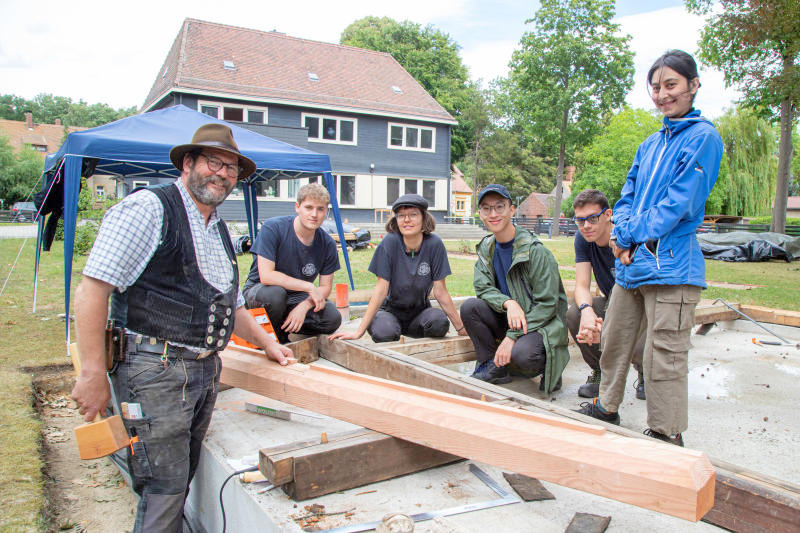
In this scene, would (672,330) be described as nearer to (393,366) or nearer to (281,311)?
(393,366)

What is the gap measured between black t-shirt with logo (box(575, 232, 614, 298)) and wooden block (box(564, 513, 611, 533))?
202 cm

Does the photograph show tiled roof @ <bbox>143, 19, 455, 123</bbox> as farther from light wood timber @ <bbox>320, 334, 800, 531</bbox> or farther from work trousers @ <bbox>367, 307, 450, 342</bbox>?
light wood timber @ <bbox>320, 334, 800, 531</bbox>

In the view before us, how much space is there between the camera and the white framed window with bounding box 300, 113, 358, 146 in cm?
2516

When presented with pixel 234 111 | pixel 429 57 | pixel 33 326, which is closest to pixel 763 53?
pixel 33 326

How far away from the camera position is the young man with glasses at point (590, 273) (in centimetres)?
326

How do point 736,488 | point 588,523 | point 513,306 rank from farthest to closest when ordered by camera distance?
point 513,306 → point 588,523 → point 736,488

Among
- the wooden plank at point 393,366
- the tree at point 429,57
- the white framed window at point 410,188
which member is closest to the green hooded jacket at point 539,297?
the wooden plank at point 393,366

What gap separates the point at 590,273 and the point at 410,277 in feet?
4.31

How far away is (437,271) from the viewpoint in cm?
410

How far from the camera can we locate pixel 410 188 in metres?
28.4

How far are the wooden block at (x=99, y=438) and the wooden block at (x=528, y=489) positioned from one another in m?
1.54

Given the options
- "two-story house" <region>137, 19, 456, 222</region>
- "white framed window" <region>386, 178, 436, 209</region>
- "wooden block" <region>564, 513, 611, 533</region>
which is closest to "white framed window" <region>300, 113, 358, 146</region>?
"two-story house" <region>137, 19, 456, 222</region>

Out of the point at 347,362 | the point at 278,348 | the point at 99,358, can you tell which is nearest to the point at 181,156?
the point at 99,358

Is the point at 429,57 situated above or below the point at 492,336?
above
